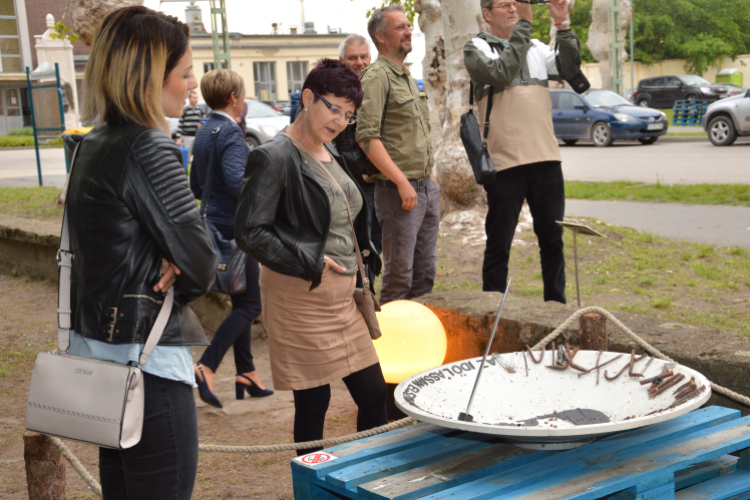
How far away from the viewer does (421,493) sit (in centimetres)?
216

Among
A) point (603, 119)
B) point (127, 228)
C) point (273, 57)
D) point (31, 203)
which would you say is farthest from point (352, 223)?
point (273, 57)

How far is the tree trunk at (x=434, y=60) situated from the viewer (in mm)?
9992

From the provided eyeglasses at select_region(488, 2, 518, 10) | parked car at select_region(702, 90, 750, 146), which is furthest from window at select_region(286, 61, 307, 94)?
eyeglasses at select_region(488, 2, 518, 10)

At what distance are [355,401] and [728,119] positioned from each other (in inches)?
687

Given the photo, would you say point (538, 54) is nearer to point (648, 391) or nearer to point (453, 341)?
point (453, 341)

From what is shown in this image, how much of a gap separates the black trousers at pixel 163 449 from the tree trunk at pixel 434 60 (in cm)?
788

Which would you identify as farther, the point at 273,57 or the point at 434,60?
the point at 273,57

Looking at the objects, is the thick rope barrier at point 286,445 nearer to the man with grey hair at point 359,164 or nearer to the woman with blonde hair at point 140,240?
the woman with blonde hair at point 140,240

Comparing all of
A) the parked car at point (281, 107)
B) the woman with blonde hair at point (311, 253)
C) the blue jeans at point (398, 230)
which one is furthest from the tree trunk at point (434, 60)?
the parked car at point (281, 107)

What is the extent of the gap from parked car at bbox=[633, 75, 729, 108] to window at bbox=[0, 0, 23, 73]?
102ft

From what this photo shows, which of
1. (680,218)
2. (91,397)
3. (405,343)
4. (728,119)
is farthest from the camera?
(728,119)

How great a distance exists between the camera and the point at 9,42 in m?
41.9

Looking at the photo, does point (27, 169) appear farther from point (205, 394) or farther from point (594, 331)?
point (594, 331)

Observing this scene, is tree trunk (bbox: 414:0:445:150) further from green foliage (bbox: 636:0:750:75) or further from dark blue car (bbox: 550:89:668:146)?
green foliage (bbox: 636:0:750:75)
